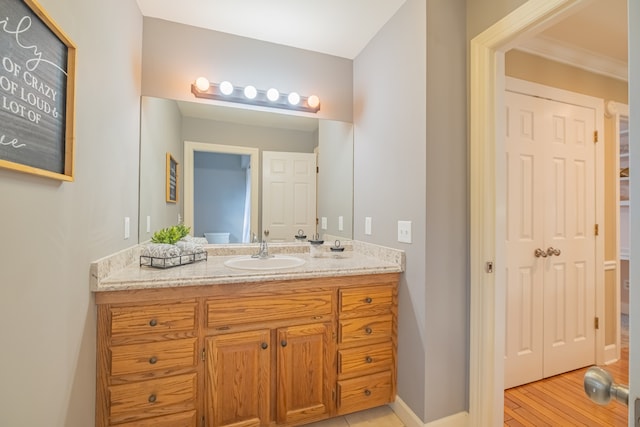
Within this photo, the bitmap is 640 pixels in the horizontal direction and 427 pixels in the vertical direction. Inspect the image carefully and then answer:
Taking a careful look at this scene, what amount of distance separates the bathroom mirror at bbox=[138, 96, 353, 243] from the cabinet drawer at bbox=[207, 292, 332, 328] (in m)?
0.73

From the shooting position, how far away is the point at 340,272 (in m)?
1.56

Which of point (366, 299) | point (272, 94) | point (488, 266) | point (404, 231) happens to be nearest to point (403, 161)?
point (404, 231)

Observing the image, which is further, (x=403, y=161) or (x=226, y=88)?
(x=226, y=88)

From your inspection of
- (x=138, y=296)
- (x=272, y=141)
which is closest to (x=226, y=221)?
(x=272, y=141)

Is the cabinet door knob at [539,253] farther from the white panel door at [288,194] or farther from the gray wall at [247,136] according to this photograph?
the gray wall at [247,136]

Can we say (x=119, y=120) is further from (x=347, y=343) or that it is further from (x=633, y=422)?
(x=633, y=422)

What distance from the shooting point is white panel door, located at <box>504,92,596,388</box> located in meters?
1.95

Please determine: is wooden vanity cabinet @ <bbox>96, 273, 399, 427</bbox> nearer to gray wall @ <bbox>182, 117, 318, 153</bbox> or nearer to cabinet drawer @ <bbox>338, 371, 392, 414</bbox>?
cabinet drawer @ <bbox>338, 371, 392, 414</bbox>

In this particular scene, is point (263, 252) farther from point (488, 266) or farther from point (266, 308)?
point (488, 266)

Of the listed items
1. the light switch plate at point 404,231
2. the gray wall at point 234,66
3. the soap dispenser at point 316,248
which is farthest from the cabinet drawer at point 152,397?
the gray wall at point 234,66

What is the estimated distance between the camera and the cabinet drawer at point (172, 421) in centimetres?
125

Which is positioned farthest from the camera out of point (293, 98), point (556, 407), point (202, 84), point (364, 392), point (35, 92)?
point (293, 98)

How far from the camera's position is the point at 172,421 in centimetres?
130

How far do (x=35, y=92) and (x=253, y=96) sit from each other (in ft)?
4.43
